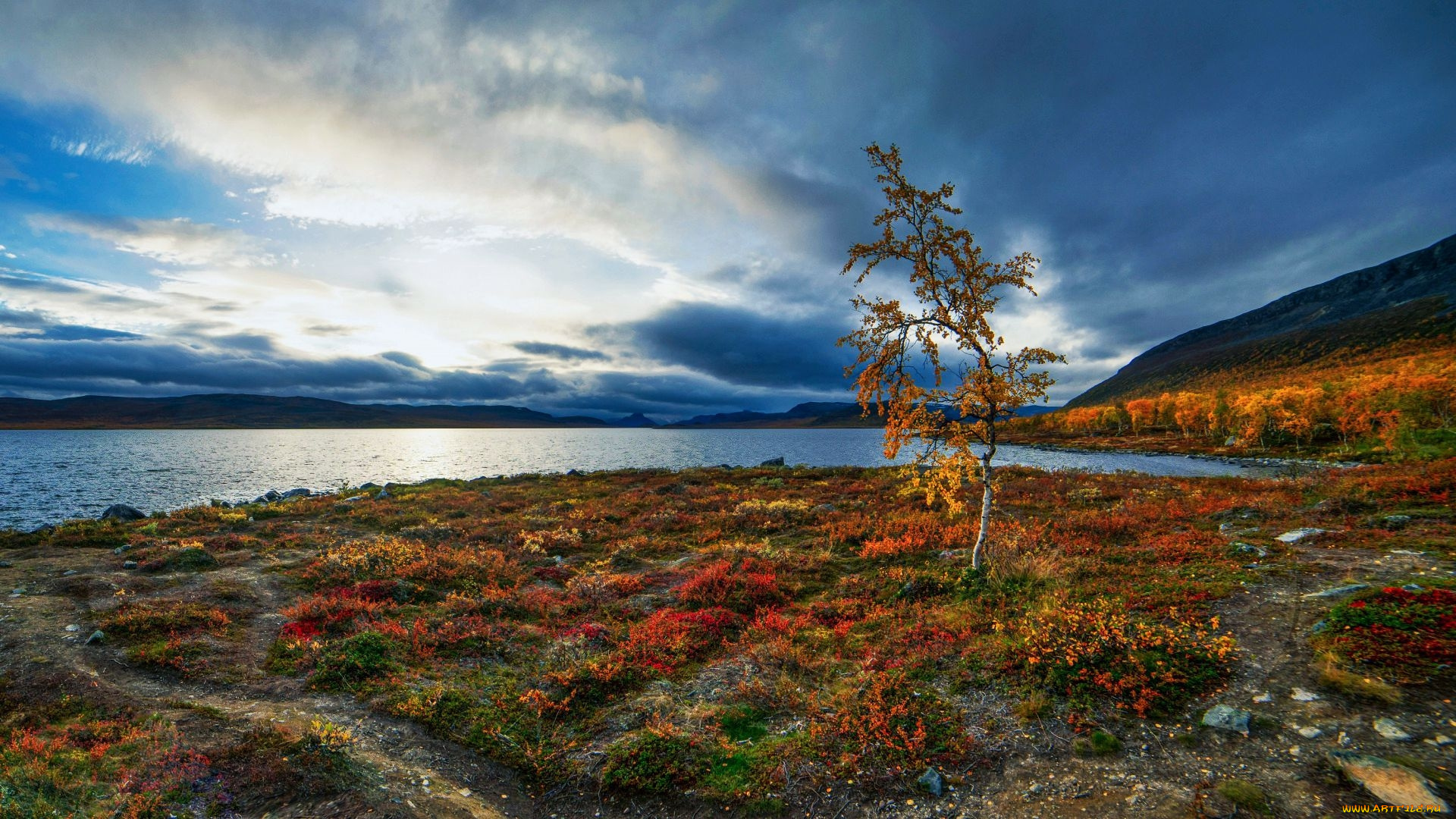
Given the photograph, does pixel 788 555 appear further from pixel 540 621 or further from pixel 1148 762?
pixel 1148 762

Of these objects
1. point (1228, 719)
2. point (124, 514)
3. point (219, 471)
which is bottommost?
point (219, 471)

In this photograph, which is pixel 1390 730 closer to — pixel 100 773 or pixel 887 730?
pixel 887 730

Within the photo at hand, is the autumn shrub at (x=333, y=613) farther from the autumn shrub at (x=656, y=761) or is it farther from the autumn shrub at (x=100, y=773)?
the autumn shrub at (x=656, y=761)

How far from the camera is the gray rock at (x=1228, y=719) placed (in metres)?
6.75

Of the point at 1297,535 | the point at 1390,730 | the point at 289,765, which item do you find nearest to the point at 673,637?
the point at 289,765

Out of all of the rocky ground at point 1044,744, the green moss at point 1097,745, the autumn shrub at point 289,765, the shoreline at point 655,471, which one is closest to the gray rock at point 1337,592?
the rocky ground at point 1044,744

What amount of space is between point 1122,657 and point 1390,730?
2.70m

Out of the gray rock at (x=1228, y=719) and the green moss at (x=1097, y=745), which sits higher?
the gray rock at (x=1228, y=719)

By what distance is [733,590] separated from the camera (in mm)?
14914

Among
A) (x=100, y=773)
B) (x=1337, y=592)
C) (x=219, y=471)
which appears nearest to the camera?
(x=100, y=773)

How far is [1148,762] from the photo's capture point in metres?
6.50

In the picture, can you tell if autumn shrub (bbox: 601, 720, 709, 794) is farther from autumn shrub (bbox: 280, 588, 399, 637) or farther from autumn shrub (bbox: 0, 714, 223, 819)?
autumn shrub (bbox: 280, 588, 399, 637)

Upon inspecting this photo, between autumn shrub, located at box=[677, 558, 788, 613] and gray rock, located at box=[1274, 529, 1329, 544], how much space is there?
1428 cm

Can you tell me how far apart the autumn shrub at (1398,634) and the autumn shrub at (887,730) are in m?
5.81
